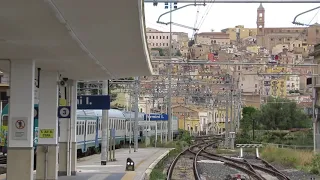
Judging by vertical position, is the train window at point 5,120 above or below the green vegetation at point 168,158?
above

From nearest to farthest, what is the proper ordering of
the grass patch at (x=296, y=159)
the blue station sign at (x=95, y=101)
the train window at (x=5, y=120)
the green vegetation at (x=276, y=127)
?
the blue station sign at (x=95, y=101) → the train window at (x=5, y=120) → the grass patch at (x=296, y=159) → the green vegetation at (x=276, y=127)

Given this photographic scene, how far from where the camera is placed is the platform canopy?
806cm

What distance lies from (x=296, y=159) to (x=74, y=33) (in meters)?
23.3

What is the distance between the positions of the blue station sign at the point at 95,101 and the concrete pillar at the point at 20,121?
19.1 ft

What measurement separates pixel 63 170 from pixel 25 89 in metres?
5.53

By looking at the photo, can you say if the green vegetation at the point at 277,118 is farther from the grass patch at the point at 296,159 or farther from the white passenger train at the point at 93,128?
the grass patch at the point at 296,159

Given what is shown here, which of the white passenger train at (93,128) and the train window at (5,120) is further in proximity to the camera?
the white passenger train at (93,128)

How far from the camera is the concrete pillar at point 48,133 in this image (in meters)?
15.0

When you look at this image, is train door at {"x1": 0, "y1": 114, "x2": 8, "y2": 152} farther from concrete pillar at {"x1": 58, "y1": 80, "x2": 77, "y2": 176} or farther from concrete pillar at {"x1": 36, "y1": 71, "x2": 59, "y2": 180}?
concrete pillar at {"x1": 36, "y1": 71, "x2": 59, "y2": 180}

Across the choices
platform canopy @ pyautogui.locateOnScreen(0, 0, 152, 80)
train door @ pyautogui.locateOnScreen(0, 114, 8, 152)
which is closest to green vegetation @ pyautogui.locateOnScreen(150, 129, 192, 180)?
train door @ pyautogui.locateOnScreen(0, 114, 8, 152)

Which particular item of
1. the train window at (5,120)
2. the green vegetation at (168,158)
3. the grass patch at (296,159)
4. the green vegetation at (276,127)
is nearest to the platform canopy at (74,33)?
the green vegetation at (168,158)

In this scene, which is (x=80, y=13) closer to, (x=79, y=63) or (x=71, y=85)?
(x=79, y=63)

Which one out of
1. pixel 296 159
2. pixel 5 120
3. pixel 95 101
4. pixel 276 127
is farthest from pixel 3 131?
pixel 276 127

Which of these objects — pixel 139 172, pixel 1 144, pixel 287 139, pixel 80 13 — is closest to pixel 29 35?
pixel 80 13
